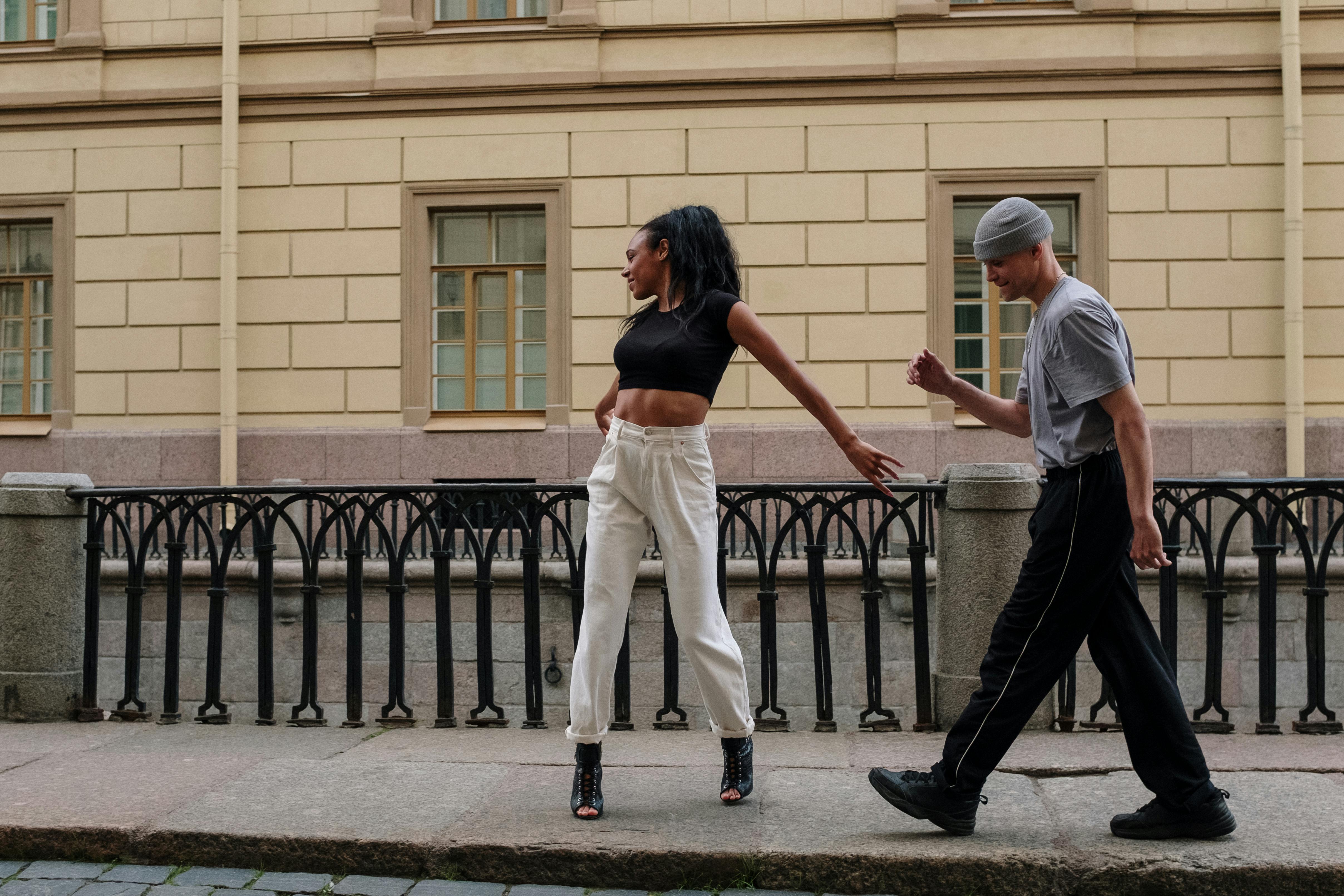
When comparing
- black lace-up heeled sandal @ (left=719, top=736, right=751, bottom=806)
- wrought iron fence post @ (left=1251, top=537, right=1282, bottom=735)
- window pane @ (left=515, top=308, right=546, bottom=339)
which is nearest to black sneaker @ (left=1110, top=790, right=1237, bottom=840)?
black lace-up heeled sandal @ (left=719, top=736, right=751, bottom=806)

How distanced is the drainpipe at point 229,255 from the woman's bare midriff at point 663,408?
1004 cm

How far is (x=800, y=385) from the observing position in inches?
142

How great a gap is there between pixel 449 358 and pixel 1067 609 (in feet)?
34.3

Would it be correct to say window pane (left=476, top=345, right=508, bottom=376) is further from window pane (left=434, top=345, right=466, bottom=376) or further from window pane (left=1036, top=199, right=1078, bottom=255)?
window pane (left=1036, top=199, right=1078, bottom=255)

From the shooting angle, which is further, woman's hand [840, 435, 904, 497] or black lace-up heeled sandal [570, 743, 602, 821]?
black lace-up heeled sandal [570, 743, 602, 821]

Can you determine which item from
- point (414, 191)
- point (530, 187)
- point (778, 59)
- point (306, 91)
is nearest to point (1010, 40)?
point (778, 59)

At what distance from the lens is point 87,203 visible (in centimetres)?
1313

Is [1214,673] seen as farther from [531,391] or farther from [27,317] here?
[27,317]

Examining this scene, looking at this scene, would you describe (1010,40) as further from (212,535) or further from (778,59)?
(212,535)

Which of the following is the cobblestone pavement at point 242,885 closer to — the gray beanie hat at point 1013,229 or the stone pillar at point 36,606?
the gray beanie hat at point 1013,229

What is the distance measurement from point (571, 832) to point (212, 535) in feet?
9.30

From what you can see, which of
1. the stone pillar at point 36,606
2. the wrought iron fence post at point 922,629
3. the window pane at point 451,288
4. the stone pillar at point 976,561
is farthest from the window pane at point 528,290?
the stone pillar at point 976,561

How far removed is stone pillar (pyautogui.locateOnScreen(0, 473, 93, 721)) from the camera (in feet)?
17.9

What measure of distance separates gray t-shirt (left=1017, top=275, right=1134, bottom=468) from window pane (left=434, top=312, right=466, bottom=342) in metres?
10.2
